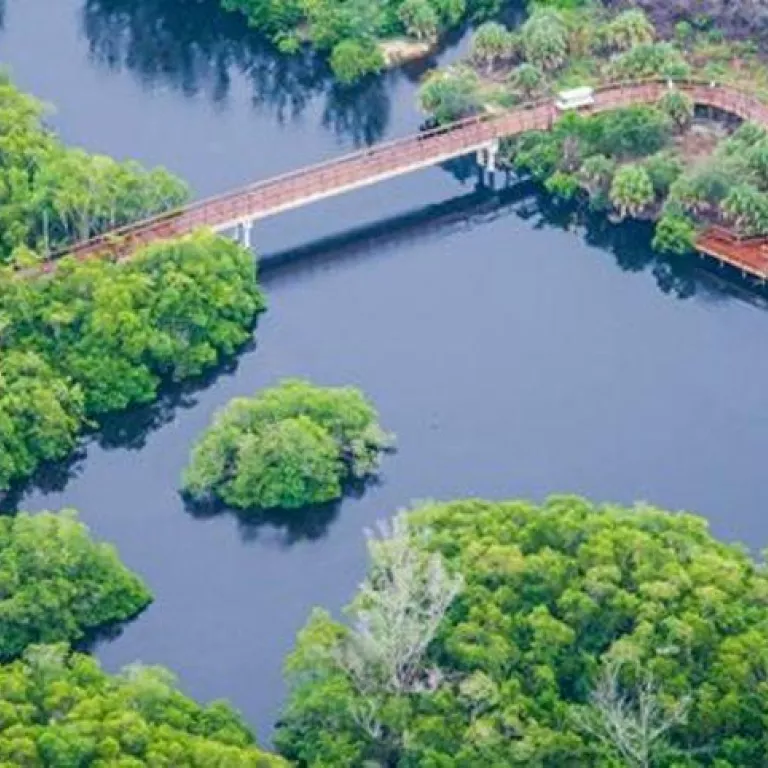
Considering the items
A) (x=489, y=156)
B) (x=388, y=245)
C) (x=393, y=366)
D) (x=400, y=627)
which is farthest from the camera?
(x=489, y=156)

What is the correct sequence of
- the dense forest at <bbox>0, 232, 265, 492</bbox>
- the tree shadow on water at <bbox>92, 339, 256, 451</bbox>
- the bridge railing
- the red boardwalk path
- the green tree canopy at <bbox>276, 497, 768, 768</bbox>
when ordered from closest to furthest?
1. the green tree canopy at <bbox>276, 497, 768, 768</bbox>
2. the dense forest at <bbox>0, 232, 265, 492</bbox>
3. the tree shadow on water at <bbox>92, 339, 256, 451</bbox>
4. the bridge railing
5. the red boardwalk path

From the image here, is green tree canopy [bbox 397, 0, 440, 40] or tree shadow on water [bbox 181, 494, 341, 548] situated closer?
tree shadow on water [bbox 181, 494, 341, 548]

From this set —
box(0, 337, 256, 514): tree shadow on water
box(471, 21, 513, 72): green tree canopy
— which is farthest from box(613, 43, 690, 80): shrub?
box(0, 337, 256, 514): tree shadow on water

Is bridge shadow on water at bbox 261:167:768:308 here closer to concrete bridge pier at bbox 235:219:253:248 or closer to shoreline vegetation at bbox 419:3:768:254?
shoreline vegetation at bbox 419:3:768:254

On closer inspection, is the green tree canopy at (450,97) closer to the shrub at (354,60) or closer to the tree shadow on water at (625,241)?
the shrub at (354,60)

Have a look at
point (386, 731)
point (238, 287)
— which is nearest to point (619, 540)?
point (386, 731)

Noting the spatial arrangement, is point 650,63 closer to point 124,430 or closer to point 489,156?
point 489,156

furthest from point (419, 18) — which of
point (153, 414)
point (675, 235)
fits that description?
point (153, 414)
